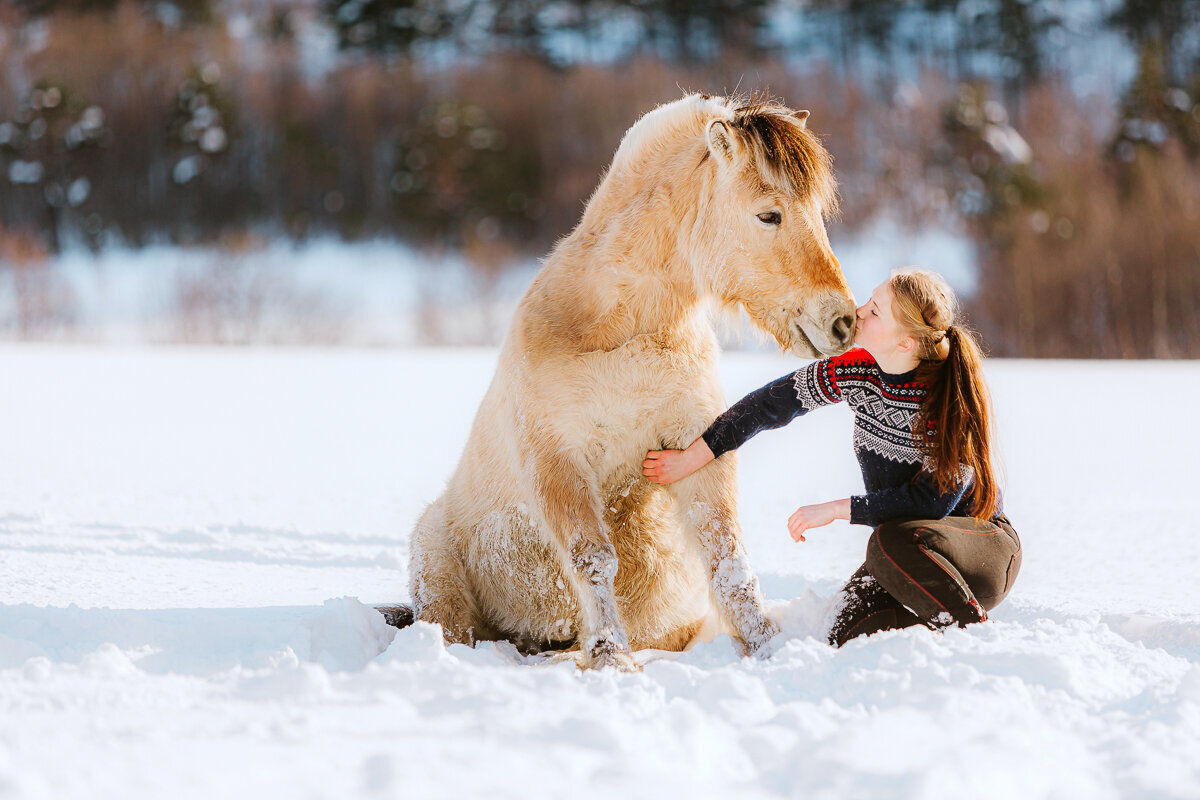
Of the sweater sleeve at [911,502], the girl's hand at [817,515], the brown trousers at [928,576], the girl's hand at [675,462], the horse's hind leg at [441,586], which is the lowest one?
the horse's hind leg at [441,586]

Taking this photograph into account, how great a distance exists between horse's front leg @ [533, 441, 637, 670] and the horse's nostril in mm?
921

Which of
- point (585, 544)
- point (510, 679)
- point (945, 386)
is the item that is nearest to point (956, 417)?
point (945, 386)

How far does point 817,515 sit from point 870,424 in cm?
36

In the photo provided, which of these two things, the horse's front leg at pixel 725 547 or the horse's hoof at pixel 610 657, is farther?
the horse's front leg at pixel 725 547

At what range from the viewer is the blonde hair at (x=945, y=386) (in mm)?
3047

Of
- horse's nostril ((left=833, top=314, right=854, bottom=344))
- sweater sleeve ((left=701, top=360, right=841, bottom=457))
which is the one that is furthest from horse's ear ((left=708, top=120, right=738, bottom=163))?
sweater sleeve ((left=701, top=360, right=841, bottom=457))

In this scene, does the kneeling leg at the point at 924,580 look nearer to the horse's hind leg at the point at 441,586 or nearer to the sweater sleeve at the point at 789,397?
the sweater sleeve at the point at 789,397

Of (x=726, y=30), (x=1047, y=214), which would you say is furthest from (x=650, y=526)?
(x=726, y=30)

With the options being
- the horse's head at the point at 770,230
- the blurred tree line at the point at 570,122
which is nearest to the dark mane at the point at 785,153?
the horse's head at the point at 770,230

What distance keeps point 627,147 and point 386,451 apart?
6.01m

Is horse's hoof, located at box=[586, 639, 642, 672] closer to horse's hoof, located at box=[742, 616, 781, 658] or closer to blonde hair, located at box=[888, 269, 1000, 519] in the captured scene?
horse's hoof, located at box=[742, 616, 781, 658]

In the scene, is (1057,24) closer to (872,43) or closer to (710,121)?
(872,43)

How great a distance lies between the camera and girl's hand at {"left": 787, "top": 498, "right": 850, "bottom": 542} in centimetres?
319

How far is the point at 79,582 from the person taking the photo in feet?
12.4
